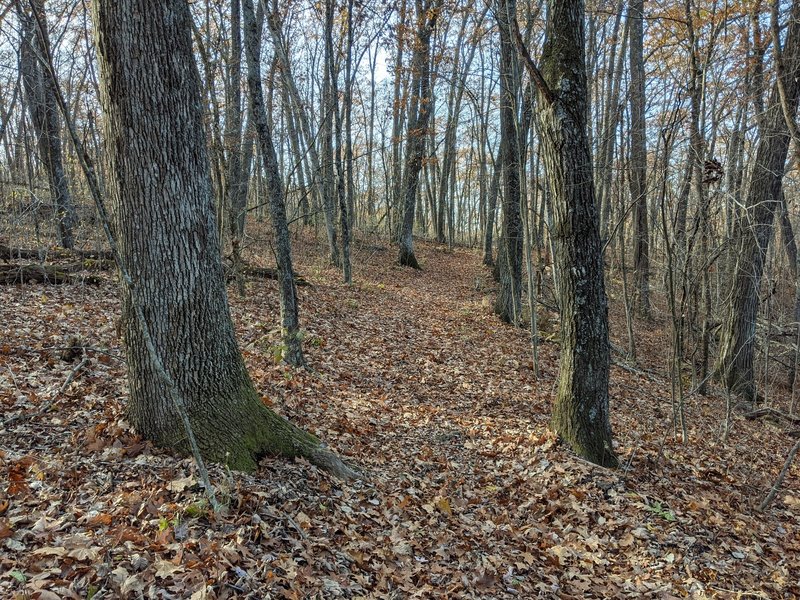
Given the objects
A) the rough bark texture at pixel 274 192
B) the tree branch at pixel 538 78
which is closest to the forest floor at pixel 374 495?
the rough bark texture at pixel 274 192

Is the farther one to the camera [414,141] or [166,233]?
[414,141]

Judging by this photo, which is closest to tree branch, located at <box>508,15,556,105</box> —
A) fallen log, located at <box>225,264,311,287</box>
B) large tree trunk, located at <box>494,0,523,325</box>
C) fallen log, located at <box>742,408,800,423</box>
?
large tree trunk, located at <box>494,0,523,325</box>

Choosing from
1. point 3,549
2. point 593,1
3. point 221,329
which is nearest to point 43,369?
point 221,329

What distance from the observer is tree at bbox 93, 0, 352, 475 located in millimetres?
3365

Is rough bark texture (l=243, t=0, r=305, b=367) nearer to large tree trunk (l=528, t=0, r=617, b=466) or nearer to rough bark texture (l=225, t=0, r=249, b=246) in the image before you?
rough bark texture (l=225, t=0, r=249, b=246)

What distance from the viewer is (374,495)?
449 cm

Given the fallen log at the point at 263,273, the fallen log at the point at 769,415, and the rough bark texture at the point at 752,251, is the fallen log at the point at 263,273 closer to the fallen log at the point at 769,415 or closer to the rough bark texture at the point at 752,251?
the rough bark texture at the point at 752,251

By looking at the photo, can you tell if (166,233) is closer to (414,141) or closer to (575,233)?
(575,233)

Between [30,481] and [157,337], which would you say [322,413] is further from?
[30,481]

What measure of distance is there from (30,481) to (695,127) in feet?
33.1

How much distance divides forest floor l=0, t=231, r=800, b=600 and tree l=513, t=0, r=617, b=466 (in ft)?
1.97

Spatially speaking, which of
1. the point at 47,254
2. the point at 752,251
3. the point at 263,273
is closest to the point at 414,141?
the point at 263,273

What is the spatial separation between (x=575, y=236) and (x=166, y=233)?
398 centimetres

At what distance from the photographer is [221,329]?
3.94m
